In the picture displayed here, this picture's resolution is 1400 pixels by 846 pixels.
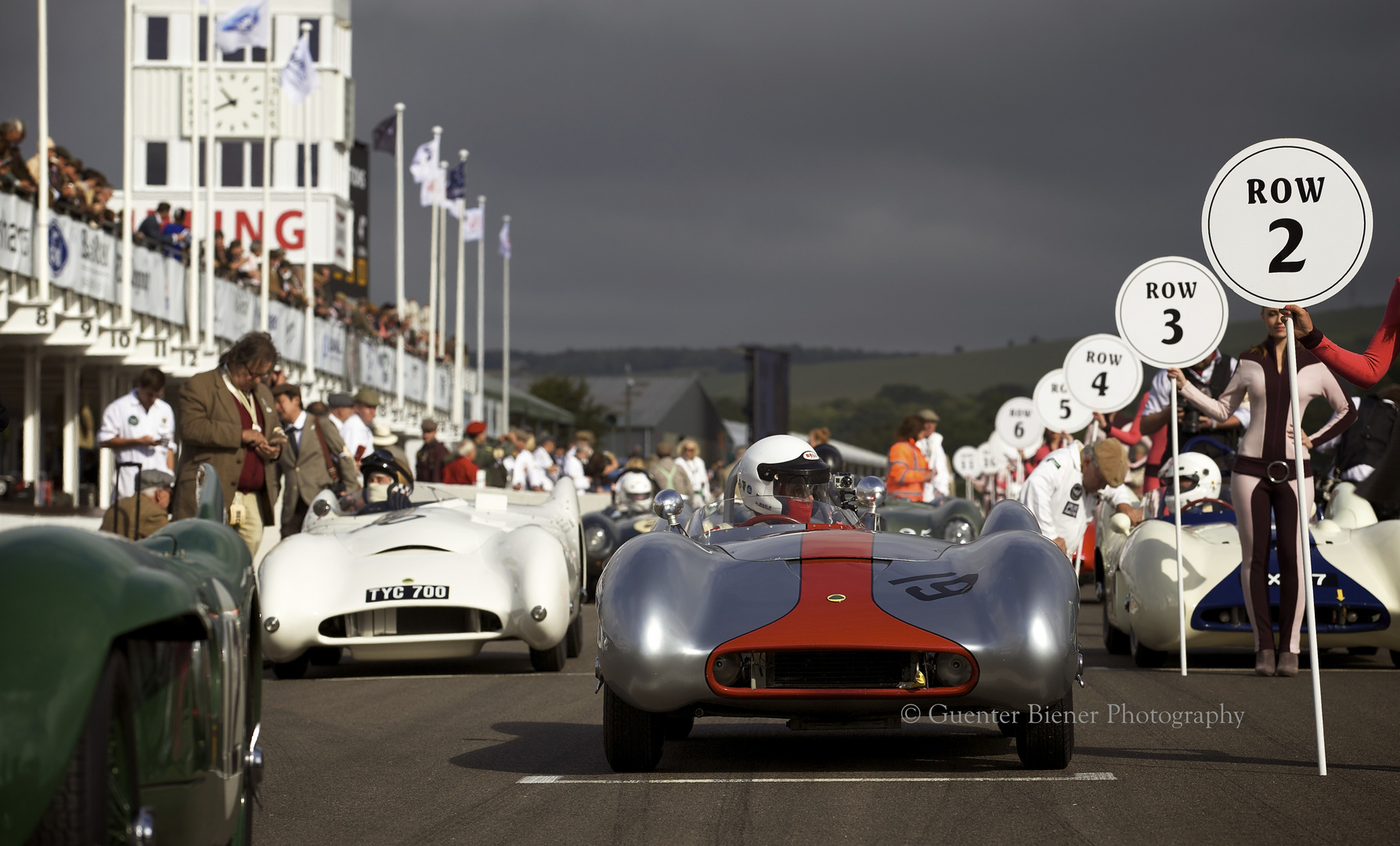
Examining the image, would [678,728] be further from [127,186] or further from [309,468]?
[127,186]

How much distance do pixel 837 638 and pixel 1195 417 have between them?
8739 mm

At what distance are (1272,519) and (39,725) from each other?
8417mm

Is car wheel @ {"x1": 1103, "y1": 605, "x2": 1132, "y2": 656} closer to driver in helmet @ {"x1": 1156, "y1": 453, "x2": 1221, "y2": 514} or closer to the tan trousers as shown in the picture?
driver in helmet @ {"x1": 1156, "y1": 453, "x2": 1221, "y2": 514}

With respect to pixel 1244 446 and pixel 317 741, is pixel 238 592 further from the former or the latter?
pixel 1244 446

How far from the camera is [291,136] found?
56.6 meters

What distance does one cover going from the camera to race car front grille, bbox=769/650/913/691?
222 inches

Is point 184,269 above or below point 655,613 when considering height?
above

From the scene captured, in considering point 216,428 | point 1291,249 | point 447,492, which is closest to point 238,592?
point 1291,249

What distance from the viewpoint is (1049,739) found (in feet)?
19.7

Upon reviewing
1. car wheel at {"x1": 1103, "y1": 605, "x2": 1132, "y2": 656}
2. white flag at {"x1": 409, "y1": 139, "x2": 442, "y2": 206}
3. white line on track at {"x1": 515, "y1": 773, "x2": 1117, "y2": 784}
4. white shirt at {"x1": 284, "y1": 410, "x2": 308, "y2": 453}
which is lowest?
car wheel at {"x1": 1103, "y1": 605, "x2": 1132, "y2": 656}

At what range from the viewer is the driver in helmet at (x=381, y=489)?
450 inches

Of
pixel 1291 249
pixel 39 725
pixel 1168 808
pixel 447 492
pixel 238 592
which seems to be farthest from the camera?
pixel 447 492

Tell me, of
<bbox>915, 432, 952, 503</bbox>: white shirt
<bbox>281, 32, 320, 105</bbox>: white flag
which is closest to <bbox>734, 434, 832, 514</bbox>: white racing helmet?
<bbox>915, 432, 952, 503</bbox>: white shirt

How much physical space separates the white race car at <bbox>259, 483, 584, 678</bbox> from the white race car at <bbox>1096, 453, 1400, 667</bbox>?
11.8ft
